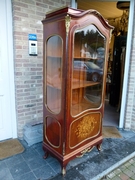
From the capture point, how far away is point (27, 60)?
233 cm

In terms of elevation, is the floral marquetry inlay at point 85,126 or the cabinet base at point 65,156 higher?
the floral marquetry inlay at point 85,126

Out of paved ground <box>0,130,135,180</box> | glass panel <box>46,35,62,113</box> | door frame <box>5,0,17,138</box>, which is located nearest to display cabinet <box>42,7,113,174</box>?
glass panel <box>46,35,62,113</box>

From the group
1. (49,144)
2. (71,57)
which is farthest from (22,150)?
(71,57)

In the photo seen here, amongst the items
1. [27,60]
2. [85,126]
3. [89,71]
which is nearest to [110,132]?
[85,126]

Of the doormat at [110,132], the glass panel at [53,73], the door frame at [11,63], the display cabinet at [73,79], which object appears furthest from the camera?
the doormat at [110,132]

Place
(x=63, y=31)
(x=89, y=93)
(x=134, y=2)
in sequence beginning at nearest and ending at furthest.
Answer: (x=63, y=31), (x=89, y=93), (x=134, y=2)

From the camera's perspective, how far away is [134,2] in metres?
2.59

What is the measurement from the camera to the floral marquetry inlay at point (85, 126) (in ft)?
6.15

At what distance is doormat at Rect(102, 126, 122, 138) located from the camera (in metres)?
2.71

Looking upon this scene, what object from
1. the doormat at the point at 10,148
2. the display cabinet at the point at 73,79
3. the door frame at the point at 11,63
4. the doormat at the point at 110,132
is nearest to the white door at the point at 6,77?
the door frame at the point at 11,63

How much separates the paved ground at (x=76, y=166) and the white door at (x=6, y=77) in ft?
1.30

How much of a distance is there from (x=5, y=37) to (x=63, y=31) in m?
1.08

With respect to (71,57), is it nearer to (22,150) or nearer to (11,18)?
(11,18)

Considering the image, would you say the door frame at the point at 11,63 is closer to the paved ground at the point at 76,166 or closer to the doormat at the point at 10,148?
the doormat at the point at 10,148
